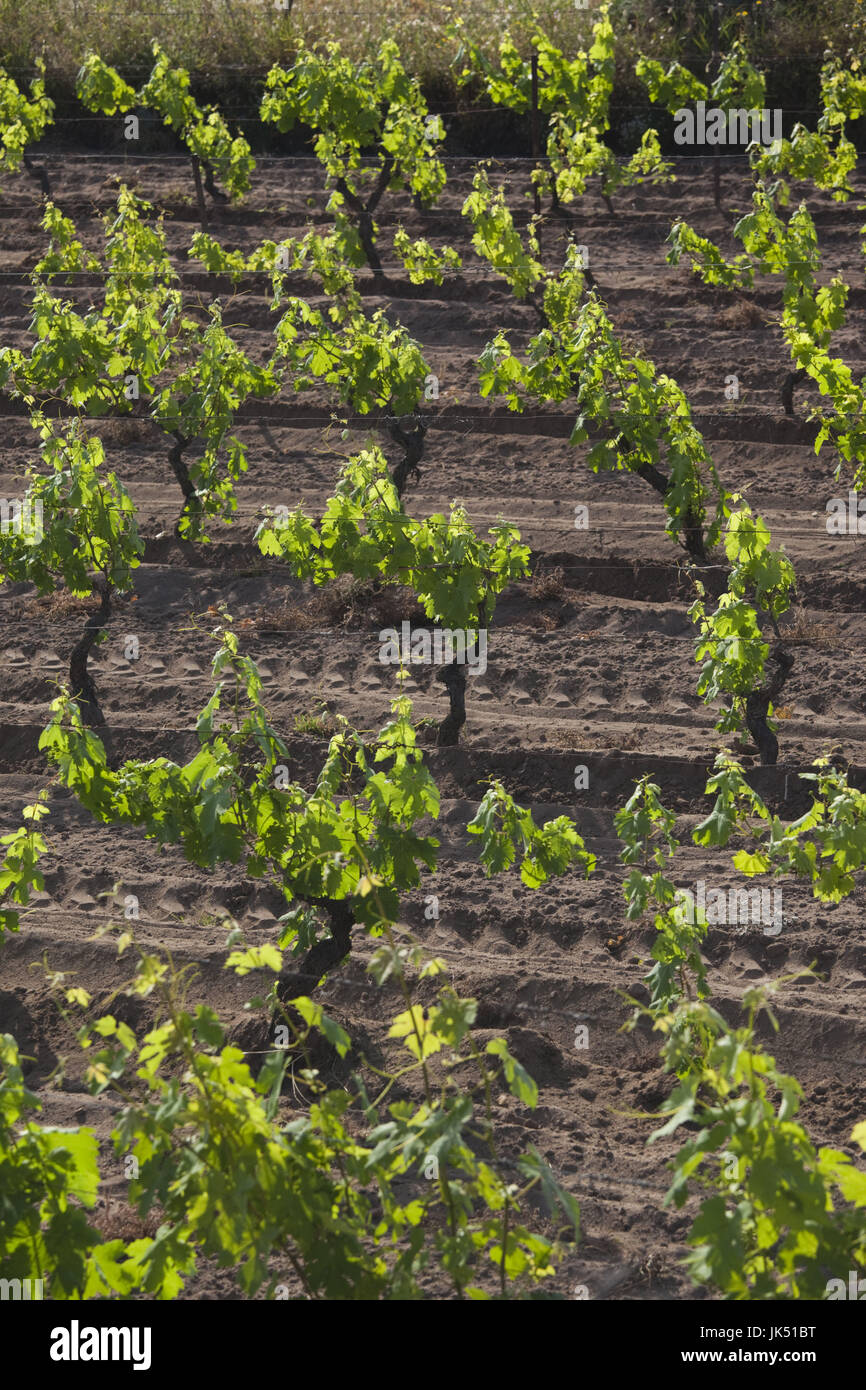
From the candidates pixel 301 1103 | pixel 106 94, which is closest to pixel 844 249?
pixel 106 94

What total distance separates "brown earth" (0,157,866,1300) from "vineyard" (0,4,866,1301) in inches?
0.9

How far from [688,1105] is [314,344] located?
6001 mm

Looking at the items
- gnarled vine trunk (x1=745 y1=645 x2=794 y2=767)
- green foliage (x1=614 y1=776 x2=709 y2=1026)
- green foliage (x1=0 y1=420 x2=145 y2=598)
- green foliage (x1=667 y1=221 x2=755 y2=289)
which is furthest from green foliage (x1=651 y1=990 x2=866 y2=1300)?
green foliage (x1=667 y1=221 x2=755 y2=289)

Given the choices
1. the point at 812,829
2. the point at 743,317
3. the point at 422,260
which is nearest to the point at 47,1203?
the point at 812,829

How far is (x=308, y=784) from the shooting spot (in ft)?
23.2

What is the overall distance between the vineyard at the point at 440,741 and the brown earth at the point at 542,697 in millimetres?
24

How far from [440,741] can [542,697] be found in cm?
70

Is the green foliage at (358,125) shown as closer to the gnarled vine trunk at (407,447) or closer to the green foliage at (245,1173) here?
the gnarled vine trunk at (407,447)

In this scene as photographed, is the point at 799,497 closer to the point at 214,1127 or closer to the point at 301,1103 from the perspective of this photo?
the point at 301,1103

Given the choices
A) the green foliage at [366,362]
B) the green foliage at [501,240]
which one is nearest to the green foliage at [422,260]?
the green foliage at [501,240]

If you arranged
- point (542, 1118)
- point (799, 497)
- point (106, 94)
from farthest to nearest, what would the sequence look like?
point (106, 94), point (799, 497), point (542, 1118)

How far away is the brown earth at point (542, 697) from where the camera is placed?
551cm

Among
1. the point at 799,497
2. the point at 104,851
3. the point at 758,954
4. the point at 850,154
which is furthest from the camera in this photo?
the point at 850,154

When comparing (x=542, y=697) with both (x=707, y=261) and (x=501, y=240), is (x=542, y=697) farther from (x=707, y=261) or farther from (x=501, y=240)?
(x=707, y=261)
